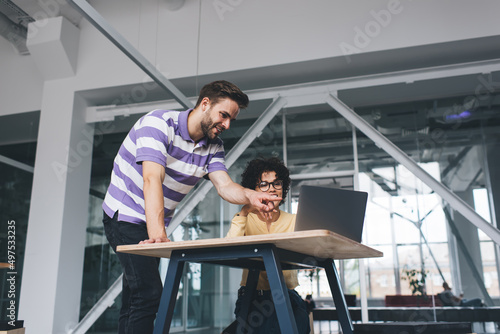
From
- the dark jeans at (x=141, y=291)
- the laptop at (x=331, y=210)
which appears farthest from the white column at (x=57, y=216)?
the laptop at (x=331, y=210)

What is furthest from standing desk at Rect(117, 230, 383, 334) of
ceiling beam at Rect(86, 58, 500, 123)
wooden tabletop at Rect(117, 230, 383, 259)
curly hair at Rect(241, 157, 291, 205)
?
ceiling beam at Rect(86, 58, 500, 123)

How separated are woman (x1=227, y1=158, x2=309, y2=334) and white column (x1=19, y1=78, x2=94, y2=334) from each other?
3.27 m

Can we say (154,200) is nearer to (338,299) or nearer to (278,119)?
(338,299)

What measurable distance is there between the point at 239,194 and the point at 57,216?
367 cm

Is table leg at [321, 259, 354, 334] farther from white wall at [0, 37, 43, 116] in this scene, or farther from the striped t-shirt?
white wall at [0, 37, 43, 116]

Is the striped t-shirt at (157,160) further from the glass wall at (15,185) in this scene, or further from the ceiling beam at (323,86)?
the glass wall at (15,185)

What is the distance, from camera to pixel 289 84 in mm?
5105

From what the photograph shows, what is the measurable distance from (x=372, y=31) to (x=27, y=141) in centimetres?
463

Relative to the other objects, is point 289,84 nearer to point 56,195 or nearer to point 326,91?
point 326,91

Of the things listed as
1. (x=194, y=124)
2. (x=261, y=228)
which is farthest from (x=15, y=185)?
(x=194, y=124)

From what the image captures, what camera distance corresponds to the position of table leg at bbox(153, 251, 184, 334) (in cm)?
146

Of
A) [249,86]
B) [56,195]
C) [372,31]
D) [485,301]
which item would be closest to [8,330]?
[56,195]

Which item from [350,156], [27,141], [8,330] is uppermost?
[27,141]

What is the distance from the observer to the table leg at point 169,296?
57.4 inches
